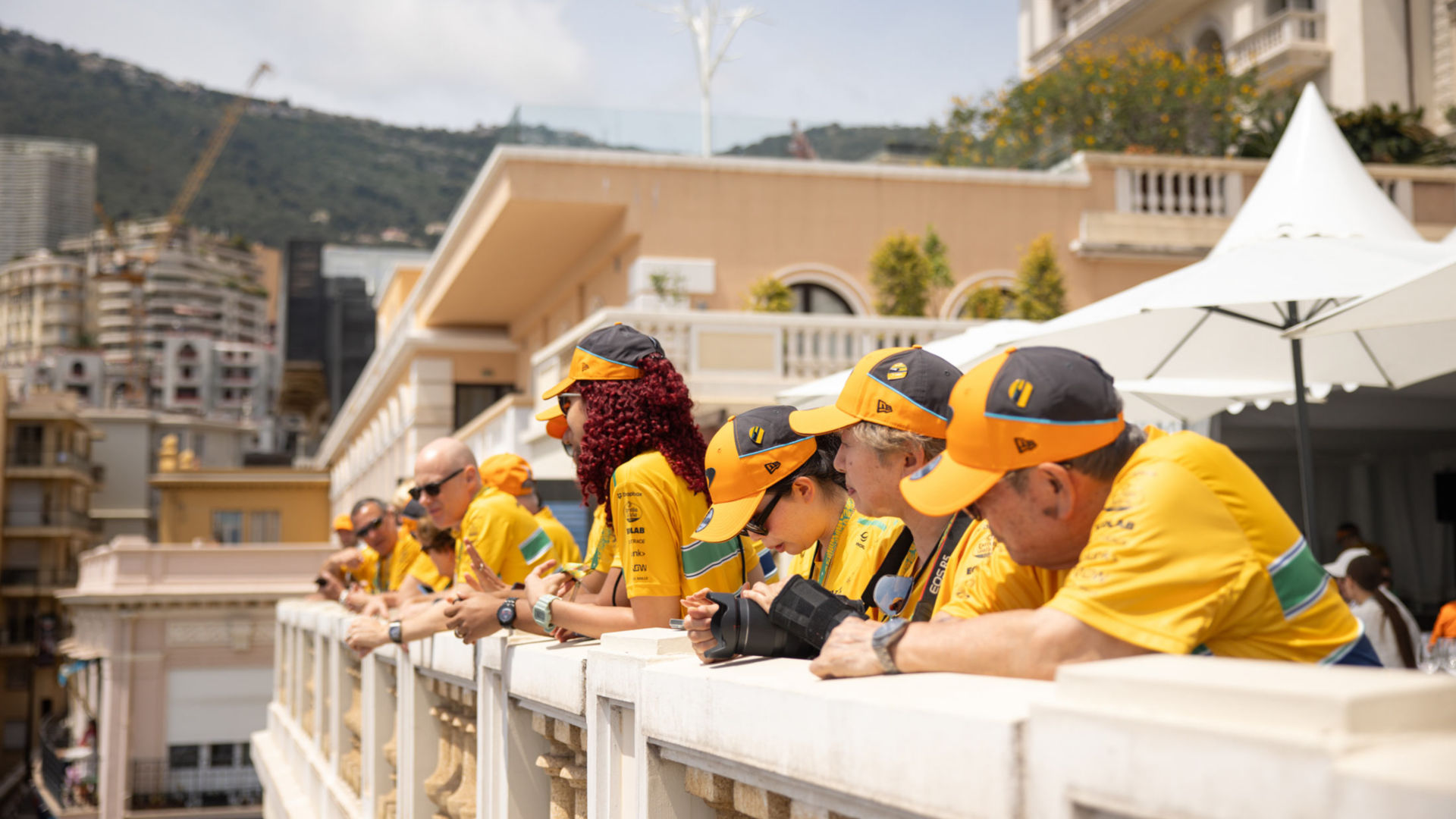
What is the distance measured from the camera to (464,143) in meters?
192

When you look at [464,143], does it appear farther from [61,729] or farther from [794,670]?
[794,670]

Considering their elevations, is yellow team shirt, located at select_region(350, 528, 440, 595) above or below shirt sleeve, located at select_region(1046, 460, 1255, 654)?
below

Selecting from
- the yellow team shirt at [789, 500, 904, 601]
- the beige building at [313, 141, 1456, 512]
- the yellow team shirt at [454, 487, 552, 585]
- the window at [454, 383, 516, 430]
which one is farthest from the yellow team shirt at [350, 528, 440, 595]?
the window at [454, 383, 516, 430]

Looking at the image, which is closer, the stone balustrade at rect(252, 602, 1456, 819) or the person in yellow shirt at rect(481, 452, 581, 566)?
the stone balustrade at rect(252, 602, 1456, 819)

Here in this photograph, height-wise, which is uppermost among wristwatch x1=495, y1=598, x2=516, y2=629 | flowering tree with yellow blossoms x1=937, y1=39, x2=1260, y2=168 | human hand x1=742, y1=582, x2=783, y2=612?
flowering tree with yellow blossoms x1=937, y1=39, x2=1260, y2=168

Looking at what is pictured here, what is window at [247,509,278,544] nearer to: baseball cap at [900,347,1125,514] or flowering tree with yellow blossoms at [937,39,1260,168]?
flowering tree with yellow blossoms at [937,39,1260,168]

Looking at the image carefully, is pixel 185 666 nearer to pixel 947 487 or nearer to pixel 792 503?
pixel 792 503

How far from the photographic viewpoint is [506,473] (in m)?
6.84

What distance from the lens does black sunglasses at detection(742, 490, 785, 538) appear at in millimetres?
3676

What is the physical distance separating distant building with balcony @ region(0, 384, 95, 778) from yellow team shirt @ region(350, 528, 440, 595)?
63782mm

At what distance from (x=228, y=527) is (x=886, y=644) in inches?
2340

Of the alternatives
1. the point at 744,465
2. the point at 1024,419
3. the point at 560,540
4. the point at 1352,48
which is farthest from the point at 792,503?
the point at 1352,48

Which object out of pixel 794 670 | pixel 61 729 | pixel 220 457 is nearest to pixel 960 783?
pixel 794 670

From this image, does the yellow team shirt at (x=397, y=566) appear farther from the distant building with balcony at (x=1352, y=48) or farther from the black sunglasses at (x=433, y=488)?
the distant building with balcony at (x=1352, y=48)
